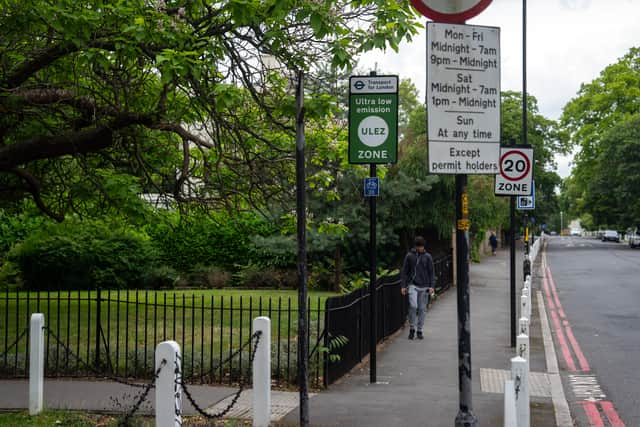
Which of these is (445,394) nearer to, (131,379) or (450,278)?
(131,379)

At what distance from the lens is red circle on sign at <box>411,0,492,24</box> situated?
5398 millimetres

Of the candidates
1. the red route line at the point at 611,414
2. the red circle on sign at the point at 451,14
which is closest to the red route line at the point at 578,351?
the red route line at the point at 611,414

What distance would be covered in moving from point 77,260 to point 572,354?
1824cm

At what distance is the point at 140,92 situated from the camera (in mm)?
12984

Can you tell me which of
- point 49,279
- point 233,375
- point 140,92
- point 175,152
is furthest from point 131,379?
point 49,279

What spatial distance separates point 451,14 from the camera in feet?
17.8

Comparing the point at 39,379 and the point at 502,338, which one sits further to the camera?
the point at 502,338

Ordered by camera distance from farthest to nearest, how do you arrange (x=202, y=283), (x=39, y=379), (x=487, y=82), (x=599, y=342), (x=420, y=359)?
(x=202, y=283) → (x=599, y=342) → (x=420, y=359) → (x=39, y=379) → (x=487, y=82)

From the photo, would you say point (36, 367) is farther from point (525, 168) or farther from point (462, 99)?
point (525, 168)

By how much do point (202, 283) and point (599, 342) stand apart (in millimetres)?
17743

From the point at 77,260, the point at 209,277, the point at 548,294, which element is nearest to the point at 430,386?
the point at 548,294

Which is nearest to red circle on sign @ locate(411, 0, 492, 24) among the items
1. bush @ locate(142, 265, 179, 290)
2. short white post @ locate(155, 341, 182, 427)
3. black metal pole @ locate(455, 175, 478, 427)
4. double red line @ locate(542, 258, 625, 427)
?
black metal pole @ locate(455, 175, 478, 427)

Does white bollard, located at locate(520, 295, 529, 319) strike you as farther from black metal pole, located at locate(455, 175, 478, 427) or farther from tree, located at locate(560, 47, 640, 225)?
tree, located at locate(560, 47, 640, 225)

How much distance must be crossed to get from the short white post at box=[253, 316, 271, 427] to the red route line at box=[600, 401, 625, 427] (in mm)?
3920
